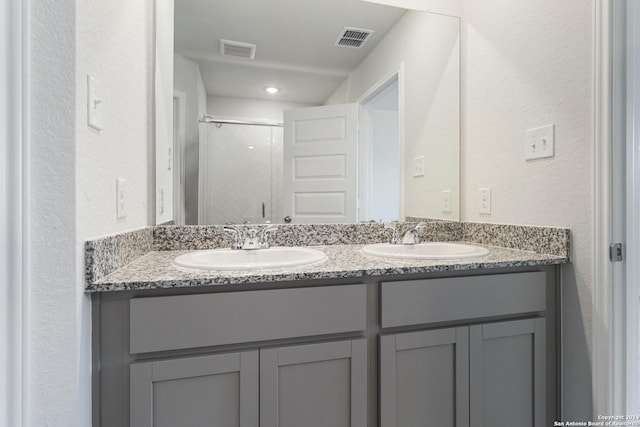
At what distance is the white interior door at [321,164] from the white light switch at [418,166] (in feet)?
1.09

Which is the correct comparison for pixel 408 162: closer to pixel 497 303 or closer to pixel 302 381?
pixel 497 303

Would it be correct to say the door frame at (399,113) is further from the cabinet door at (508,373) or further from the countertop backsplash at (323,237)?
the cabinet door at (508,373)

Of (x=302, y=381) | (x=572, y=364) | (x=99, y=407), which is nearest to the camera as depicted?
(x=99, y=407)

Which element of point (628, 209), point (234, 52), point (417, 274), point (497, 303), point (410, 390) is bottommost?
point (410, 390)

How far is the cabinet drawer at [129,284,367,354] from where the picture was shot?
816 mm

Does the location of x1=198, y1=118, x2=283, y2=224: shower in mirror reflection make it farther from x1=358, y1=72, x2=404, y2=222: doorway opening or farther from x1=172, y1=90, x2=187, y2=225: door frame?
x1=358, y1=72, x2=404, y2=222: doorway opening

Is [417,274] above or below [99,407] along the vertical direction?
above

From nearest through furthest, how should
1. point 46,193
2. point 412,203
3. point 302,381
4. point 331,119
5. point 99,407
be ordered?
point 46,193 < point 99,407 < point 302,381 < point 331,119 < point 412,203

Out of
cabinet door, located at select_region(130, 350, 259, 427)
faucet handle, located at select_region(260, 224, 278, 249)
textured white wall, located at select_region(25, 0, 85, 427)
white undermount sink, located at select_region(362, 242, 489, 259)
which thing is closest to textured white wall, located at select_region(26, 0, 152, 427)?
textured white wall, located at select_region(25, 0, 85, 427)

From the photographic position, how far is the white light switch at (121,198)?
3.14 ft

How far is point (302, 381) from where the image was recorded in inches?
36.4

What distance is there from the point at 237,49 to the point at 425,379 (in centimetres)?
150

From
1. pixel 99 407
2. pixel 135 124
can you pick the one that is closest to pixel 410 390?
pixel 99 407

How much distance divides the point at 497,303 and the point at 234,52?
1456mm
